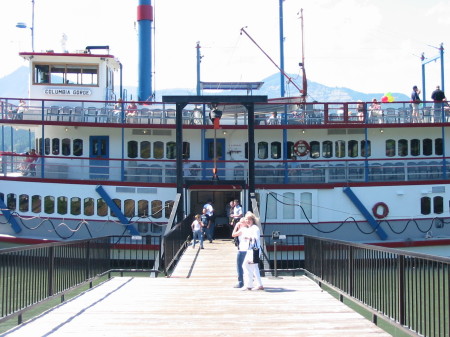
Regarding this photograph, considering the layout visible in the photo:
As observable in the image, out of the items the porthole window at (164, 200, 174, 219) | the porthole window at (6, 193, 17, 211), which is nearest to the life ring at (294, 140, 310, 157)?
the porthole window at (164, 200, 174, 219)

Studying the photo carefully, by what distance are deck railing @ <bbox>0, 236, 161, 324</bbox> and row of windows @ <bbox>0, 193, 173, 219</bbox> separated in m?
7.41

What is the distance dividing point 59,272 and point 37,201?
1260cm

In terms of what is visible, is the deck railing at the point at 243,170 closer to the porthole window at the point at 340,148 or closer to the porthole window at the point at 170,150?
the porthole window at the point at 340,148

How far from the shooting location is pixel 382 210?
21953 millimetres

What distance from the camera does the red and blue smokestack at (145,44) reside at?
102 ft

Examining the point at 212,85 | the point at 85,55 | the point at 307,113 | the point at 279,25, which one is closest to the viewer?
the point at 307,113

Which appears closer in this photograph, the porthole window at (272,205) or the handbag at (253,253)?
the handbag at (253,253)

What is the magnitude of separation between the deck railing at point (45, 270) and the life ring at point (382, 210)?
35.0 ft

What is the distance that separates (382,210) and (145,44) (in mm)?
15028

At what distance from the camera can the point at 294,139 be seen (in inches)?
955

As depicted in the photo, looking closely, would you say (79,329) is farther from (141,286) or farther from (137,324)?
→ (141,286)

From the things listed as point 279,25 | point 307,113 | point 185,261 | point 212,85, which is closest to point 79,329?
point 185,261

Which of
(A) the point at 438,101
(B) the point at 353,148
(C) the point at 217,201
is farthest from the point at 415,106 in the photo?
(C) the point at 217,201

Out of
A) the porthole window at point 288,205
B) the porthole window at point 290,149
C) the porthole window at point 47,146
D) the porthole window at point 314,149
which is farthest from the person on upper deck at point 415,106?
the porthole window at point 47,146
